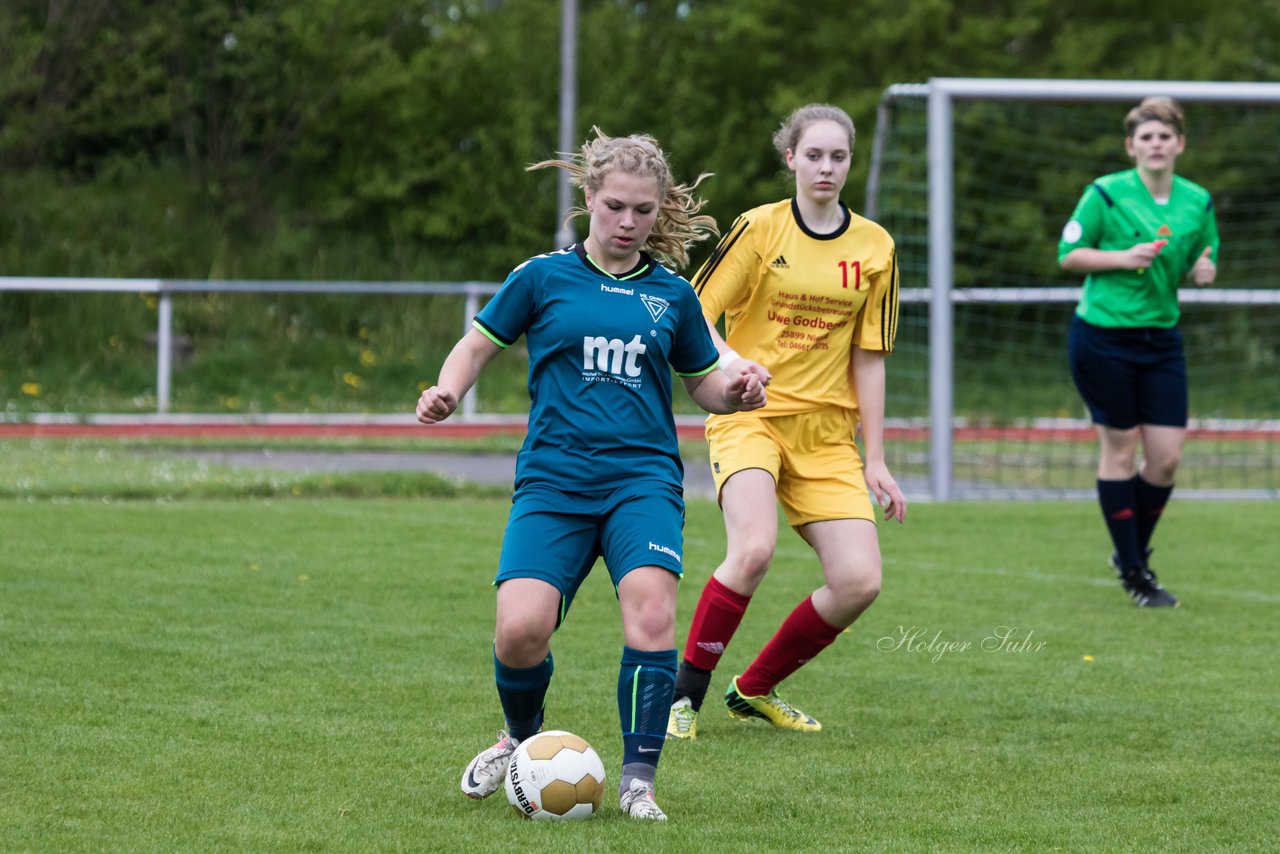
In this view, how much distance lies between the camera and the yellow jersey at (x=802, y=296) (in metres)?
5.41

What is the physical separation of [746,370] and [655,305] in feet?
0.93

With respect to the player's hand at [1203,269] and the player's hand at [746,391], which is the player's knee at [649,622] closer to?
the player's hand at [746,391]

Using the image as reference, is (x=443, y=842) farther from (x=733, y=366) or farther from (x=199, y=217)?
(x=199, y=217)

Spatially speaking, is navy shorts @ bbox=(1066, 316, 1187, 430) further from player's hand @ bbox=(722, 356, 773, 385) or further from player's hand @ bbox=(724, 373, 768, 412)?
player's hand @ bbox=(724, 373, 768, 412)

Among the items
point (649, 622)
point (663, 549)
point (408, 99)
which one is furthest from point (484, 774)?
point (408, 99)

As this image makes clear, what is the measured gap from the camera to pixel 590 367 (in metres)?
4.30

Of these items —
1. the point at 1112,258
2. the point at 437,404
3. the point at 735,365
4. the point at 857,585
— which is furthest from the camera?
the point at 1112,258

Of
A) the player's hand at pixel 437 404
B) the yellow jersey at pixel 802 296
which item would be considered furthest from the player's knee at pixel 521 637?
the yellow jersey at pixel 802 296

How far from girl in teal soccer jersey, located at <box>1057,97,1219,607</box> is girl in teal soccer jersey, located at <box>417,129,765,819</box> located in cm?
371

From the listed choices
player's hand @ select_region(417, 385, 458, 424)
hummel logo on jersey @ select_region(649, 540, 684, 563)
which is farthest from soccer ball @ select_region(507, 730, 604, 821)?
player's hand @ select_region(417, 385, 458, 424)

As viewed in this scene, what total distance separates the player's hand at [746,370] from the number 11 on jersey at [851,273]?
979 mm

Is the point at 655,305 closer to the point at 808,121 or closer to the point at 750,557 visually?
the point at 750,557

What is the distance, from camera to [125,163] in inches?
921

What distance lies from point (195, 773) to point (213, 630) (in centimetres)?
203
